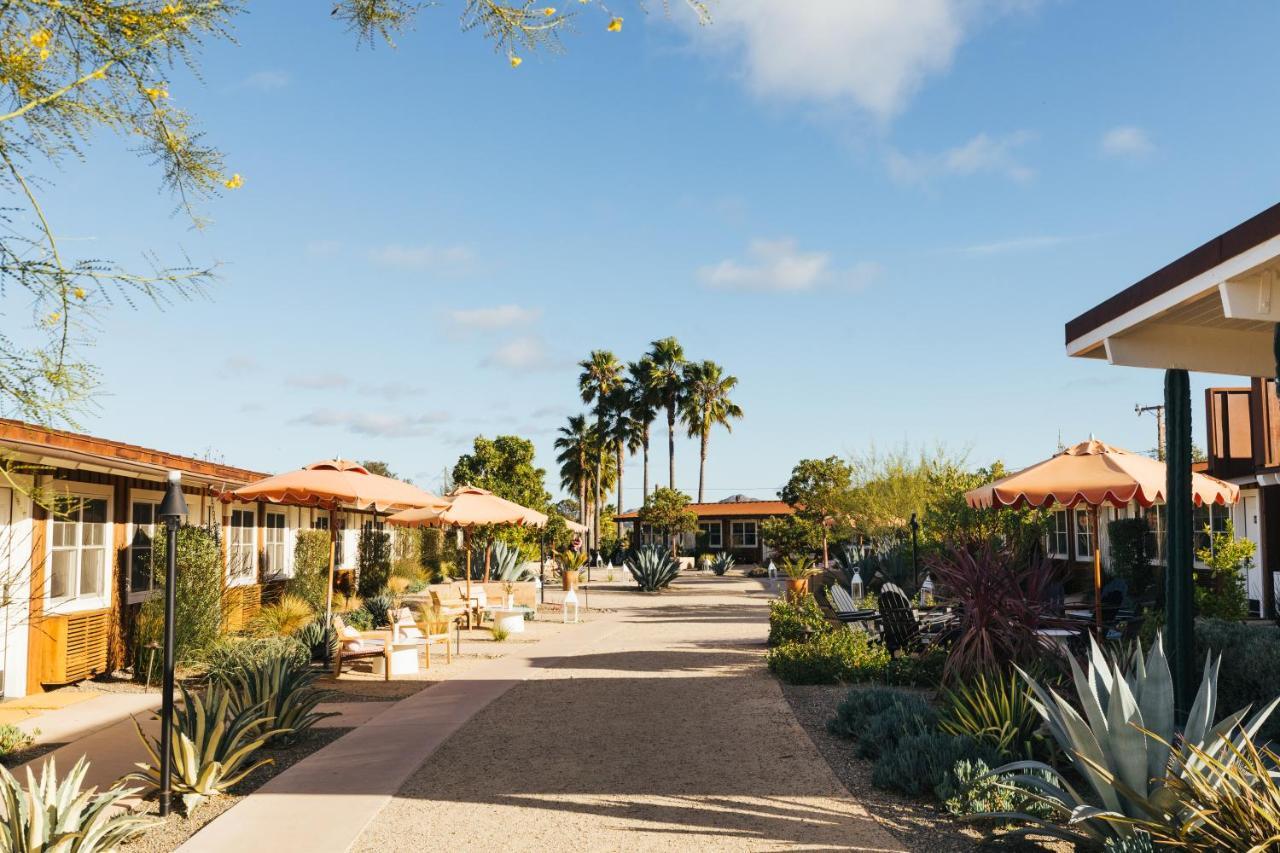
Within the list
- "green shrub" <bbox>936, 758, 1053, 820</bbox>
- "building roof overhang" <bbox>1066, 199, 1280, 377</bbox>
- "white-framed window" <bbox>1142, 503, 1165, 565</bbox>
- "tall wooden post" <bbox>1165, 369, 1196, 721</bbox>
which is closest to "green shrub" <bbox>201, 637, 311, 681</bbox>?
"green shrub" <bbox>936, 758, 1053, 820</bbox>

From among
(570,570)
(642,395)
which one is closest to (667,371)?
(642,395)

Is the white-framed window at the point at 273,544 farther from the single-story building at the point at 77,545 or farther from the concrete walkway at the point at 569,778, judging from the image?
the concrete walkway at the point at 569,778

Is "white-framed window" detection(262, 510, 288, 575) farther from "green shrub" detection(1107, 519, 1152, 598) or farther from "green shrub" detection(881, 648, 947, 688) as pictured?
"green shrub" detection(1107, 519, 1152, 598)

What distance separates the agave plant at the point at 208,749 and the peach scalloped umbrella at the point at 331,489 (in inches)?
172

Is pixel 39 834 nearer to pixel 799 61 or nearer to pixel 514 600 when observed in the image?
pixel 799 61

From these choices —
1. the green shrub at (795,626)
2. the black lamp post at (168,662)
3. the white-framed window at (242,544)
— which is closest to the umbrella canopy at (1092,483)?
the green shrub at (795,626)

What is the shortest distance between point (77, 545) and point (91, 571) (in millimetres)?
494

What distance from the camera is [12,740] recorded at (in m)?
7.33

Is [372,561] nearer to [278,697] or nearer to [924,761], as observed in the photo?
[278,697]

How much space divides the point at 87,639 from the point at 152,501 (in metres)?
2.43

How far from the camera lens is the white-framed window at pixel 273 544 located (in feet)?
57.8

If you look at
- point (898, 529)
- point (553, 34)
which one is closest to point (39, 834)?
point (553, 34)

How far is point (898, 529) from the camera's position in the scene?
1107 inches

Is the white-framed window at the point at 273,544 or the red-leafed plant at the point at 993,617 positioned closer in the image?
the red-leafed plant at the point at 993,617
